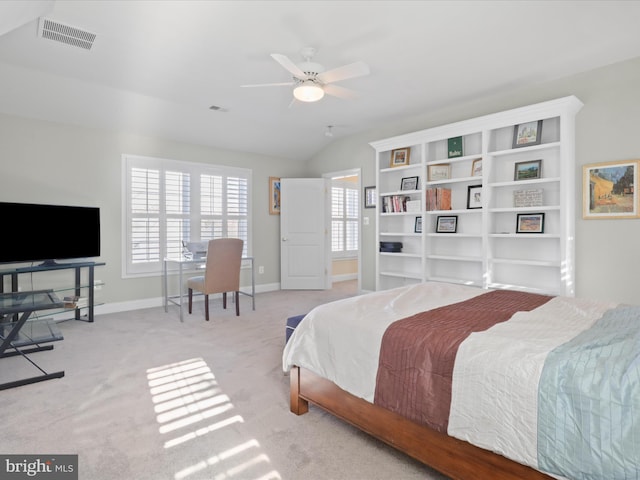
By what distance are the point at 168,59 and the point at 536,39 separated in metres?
3.28

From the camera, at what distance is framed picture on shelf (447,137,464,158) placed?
4.55m

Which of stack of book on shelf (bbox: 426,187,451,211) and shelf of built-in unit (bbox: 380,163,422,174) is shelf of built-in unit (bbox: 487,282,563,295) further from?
shelf of built-in unit (bbox: 380,163,422,174)

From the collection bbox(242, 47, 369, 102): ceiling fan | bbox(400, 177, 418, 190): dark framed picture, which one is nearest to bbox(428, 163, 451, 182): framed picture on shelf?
bbox(400, 177, 418, 190): dark framed picture

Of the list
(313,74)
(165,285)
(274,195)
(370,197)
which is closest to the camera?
(313,74)

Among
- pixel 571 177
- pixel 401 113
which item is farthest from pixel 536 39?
pixel 401 113

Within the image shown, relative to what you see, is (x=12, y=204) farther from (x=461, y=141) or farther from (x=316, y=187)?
(x=461, y=141)

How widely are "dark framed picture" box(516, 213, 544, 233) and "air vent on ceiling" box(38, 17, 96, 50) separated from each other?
176 inches

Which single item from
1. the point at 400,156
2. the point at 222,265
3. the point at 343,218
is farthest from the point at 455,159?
the point at 343,218

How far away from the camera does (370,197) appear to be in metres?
5.79

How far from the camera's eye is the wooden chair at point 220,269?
4379 millimetres

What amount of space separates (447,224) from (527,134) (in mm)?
1351

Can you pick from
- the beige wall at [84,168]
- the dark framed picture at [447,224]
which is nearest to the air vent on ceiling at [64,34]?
the beige wall at [84,168]

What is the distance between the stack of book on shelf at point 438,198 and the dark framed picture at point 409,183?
0.31 metres

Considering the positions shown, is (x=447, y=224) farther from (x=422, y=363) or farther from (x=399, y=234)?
(x=422, y=363)
